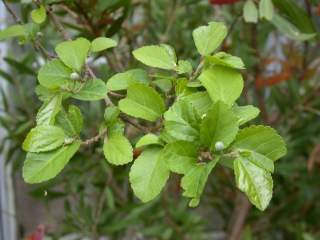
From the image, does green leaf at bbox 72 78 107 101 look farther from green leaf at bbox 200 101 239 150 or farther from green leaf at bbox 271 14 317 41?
green leaf at bbox 271 14 317 41

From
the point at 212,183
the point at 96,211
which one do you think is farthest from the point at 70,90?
the point at 212,183

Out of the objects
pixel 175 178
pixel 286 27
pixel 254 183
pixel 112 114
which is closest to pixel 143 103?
pixel 112 114

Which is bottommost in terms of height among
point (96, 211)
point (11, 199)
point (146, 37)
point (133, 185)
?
point (11, 199)

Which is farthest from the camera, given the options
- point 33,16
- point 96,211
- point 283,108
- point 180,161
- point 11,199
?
point 11,199

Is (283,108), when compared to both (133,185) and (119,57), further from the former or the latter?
(133,185)

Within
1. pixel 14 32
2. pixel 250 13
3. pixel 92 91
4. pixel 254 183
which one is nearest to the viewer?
pixel 254 183

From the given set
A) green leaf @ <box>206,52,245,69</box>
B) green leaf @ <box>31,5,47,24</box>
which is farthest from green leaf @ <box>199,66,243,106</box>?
green leaf @ <box>31,5,47,24</box>

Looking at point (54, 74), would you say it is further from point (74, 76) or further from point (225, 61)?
point (225, 61)
